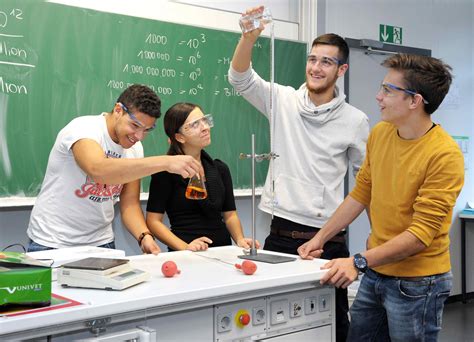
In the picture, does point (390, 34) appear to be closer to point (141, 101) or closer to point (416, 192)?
point (141, 101)

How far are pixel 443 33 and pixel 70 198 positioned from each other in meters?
3.95

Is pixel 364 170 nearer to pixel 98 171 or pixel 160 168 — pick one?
pixel 160 168

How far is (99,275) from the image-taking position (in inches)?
62.2

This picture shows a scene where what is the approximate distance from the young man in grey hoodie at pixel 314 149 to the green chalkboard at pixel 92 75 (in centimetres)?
82

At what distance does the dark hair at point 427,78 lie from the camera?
1.93 m

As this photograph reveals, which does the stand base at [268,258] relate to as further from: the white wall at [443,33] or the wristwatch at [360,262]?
the white wall at [443,33]

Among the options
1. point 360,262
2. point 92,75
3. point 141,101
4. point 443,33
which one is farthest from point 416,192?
point 443,33

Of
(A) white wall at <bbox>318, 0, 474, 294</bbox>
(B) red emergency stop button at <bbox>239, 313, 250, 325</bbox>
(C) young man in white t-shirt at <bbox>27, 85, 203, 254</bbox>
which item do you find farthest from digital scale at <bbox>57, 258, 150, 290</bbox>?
(A) white wall at <bbox>318, 0, 474, 294</bbox>

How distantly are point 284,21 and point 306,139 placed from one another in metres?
1.60

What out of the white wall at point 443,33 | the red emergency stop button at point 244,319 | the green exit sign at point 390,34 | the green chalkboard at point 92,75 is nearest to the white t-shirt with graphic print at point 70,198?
the green chalkboard at point 92,75

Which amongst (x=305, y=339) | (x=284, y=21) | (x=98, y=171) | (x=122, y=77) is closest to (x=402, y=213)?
(x=305, y=339)

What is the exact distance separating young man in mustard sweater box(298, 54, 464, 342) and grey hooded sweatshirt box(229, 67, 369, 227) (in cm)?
48

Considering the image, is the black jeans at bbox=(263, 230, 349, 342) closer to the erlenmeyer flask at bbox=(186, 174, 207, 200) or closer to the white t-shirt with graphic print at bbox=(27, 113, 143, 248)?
the erlenmeyer flask at bbox=(186, 174, 207, 200)

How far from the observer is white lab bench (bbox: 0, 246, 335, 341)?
1.40 m
